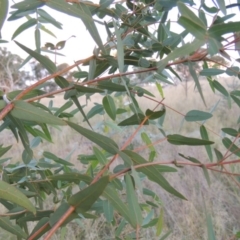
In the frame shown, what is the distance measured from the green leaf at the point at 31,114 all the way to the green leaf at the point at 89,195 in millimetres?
61

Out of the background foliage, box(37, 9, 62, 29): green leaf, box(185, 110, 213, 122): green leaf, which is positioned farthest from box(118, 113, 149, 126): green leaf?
box(37, 9, 62, 29): green leaf

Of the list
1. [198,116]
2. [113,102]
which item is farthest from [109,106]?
[198,116]

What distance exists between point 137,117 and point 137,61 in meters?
0.09

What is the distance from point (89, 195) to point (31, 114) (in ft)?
0.29

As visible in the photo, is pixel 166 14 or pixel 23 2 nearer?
pixel 23 2

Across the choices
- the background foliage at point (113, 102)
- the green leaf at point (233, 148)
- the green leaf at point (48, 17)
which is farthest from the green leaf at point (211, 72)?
the green leaf at point (48, 17)

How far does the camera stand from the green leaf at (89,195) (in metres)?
0.29

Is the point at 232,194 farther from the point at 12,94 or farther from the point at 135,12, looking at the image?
the point at 12,94

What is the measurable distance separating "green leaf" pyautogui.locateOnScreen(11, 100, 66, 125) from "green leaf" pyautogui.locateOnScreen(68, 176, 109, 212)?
0.06m

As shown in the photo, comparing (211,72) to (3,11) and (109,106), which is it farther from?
(3,11)

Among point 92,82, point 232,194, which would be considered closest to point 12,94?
point 92,82

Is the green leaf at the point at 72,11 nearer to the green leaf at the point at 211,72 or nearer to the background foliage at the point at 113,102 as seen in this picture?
the background foliage at the point at 113,102

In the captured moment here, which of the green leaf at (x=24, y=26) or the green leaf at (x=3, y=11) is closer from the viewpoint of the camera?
the green leaf at (x=3, y=11)

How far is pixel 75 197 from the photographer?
312 millimetres
